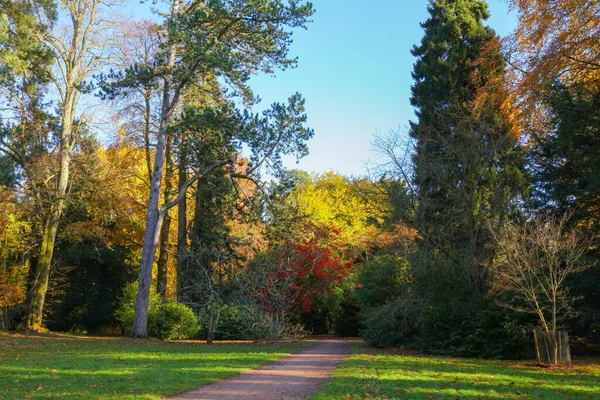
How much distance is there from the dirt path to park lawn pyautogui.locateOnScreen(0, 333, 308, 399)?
0.37 metres

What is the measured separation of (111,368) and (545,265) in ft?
36.8

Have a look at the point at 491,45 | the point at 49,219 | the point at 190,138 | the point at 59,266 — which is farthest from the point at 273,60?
the point at 59,266

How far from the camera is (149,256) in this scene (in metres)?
19.1

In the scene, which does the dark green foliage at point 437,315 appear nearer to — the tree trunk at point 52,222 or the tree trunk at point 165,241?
the tree trunk at point 165,241

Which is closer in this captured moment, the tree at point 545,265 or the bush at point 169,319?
the tree at point 545,265

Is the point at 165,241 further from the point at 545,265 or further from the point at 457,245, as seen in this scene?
the point at 545,265

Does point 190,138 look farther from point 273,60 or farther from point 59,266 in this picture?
point 59,266

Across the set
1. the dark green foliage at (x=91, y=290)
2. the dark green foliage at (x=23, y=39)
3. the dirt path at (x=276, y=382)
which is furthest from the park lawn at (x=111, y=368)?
the dark green foliage at (x=91, y=290)

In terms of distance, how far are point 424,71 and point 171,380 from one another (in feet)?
63.7

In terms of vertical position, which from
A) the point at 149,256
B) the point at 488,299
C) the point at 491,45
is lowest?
the point at 488,299

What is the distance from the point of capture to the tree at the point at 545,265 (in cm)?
1305

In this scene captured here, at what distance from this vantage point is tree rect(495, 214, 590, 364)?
13047mm

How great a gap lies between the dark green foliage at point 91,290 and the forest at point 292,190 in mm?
101

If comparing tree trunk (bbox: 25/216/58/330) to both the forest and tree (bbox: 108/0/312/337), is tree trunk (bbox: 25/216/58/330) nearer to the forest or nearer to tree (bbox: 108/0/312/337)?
the forest
